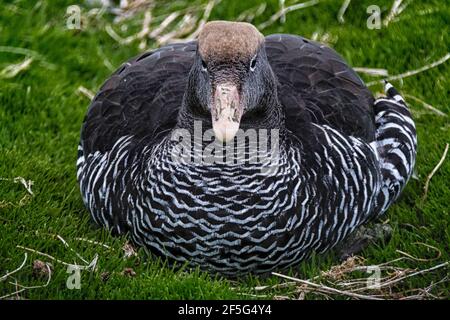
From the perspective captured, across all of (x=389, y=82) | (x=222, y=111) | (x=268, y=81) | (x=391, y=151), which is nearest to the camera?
(x=222, y=111)

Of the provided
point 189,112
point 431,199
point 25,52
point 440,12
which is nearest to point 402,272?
Result: point 431,199

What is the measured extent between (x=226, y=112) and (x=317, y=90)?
51.0 inches

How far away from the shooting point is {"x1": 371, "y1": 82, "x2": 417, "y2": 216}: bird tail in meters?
5.92

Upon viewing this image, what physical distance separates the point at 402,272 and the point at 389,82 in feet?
7.29

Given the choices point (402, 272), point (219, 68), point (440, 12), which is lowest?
point (402, 272)

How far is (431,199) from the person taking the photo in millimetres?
6117

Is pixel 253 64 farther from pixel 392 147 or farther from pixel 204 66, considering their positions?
pixel 392 147

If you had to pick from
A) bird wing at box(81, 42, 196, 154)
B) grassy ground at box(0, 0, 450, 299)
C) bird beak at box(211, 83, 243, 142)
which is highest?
bird beak at box(211, 83, 243, 142)

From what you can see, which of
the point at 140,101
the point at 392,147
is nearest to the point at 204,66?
the point at 140,101

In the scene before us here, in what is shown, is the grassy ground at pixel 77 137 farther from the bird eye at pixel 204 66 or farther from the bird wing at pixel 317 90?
the bird eye at pixel 204 66

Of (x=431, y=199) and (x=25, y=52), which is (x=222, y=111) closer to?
(x=431, y=199)

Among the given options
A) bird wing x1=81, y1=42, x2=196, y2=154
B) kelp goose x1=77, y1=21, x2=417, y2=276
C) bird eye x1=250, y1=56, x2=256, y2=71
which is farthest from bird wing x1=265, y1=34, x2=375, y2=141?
bird eye x1=250, y1=56, x2=256, y2=71

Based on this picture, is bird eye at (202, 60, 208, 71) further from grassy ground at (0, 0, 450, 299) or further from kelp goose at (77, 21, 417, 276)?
grassy ground at (0, 0, 450, 299)

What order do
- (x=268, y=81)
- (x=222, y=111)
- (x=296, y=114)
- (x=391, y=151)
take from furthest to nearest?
(x=391, y=151) → (x=296, y=114) → (x=268, y=81) → (x=222, y=111)
